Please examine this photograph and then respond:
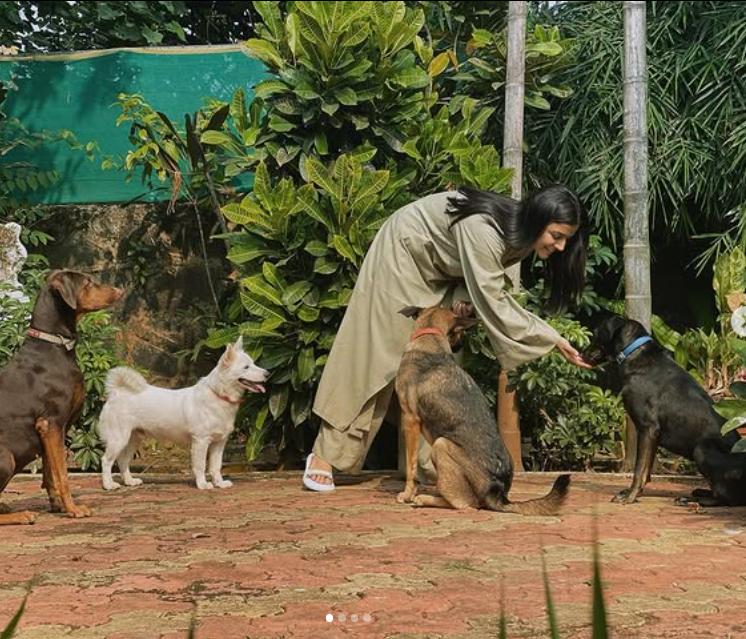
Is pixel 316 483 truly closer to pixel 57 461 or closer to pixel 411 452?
pixel 411 452

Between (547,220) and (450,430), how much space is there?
1221 millimetres

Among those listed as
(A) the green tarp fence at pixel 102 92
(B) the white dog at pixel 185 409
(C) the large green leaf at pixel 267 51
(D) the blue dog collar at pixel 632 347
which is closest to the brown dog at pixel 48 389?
(B) the white dog at pixel 185 409

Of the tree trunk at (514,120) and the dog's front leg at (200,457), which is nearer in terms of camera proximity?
the dog's front leg at (200,457)

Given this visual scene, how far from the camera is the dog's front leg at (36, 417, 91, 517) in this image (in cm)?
515

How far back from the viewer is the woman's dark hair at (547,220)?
18.2 ft

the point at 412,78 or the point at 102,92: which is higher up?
the point at 102,92

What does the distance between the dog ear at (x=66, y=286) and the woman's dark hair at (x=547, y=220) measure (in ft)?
6.69

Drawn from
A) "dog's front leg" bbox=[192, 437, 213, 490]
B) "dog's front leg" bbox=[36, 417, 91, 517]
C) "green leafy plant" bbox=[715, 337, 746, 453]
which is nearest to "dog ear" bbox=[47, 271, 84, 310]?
"dog's front leg" bbox=[36, 417, 91, 517]

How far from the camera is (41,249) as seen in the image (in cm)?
883

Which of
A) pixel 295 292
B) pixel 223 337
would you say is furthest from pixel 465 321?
pixel 223 337

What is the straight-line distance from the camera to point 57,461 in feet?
17.2

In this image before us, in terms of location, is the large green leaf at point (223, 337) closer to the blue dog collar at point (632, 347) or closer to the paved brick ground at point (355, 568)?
the paved brick ground at point (355, 568)

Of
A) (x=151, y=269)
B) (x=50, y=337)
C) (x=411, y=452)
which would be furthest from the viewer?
(x=151, y=269)

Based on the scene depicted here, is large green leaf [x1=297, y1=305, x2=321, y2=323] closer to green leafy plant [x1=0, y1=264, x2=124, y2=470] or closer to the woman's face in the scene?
green leafy plant [x1=0, y1=264, x2=124, y2=470]
